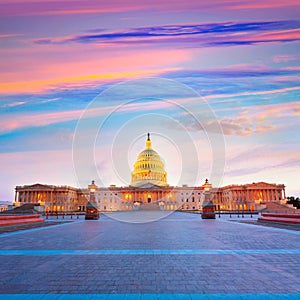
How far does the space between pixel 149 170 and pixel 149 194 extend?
16375 millimetres

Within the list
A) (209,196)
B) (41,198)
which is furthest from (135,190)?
(209,196)

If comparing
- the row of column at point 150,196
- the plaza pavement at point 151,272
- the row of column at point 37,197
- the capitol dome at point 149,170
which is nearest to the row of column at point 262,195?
the row of column at point 150,196

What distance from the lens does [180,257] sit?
1091 centimetres

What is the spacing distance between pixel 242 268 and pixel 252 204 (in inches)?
4161

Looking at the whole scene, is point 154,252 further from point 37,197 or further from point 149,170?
point 149,170

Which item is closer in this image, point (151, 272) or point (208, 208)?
point (151, 272)

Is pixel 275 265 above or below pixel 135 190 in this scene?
below

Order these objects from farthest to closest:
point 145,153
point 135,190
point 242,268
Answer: point 145,153, point 135,190, point 242,268

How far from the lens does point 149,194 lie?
430 ft

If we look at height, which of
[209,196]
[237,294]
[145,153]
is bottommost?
[237,294]

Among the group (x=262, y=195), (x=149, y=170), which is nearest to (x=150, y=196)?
(x=149, y=170)

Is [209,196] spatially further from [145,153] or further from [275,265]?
[145,153]

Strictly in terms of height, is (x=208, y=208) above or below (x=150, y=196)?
below

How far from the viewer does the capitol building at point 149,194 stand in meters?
119
